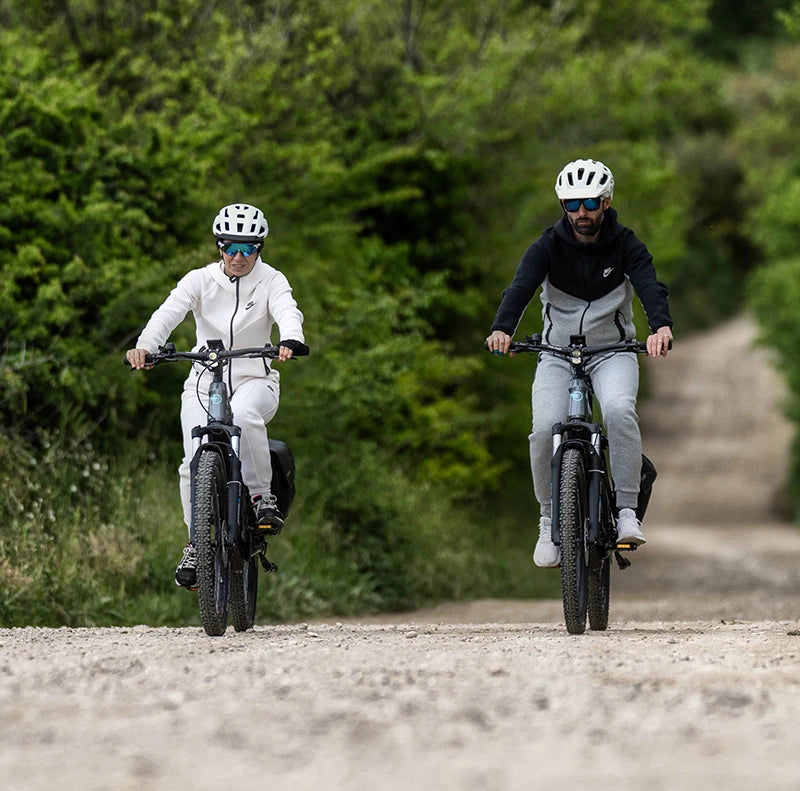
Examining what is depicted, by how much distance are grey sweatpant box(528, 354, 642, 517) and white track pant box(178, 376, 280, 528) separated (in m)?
1.42

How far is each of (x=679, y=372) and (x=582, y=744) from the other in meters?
54.1

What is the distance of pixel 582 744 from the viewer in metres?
5.04

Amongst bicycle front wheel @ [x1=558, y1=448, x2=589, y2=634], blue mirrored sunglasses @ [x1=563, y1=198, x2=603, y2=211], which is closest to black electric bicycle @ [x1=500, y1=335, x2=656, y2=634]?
bicycle front wheel @ [x1=558, y1=448, x2=589, y2=634]

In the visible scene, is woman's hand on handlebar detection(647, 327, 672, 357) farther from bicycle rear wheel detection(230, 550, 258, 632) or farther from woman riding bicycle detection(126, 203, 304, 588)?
bicycle rear wheel detection(230, 550, 258, 632)

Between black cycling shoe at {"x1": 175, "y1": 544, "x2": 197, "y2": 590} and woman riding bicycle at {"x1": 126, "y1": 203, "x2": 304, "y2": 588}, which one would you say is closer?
black cycling shoe at {"x1": 175, "y1": 544, "x2": 197, "y2": 590}

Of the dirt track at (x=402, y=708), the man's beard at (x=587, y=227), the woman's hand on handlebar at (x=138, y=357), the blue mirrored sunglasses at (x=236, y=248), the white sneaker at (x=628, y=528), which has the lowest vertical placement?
the dirt track at (x=402, y=708)

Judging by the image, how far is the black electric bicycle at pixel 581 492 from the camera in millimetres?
8359

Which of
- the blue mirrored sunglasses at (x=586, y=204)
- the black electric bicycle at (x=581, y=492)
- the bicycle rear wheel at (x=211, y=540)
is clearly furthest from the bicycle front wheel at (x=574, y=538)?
the bicycle rear wheel at (x=211, y=540)

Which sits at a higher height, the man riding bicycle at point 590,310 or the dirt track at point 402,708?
the man riding bicycle at point 590,310

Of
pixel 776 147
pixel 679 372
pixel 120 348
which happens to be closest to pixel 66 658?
pixel 120 348

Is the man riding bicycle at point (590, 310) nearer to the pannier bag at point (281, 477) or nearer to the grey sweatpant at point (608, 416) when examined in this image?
the grey sweatpant at point (608, 416)

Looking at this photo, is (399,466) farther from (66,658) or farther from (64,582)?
(66,658)

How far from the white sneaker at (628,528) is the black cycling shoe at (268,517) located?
1767 millimetres

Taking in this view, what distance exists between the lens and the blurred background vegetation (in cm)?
1260
